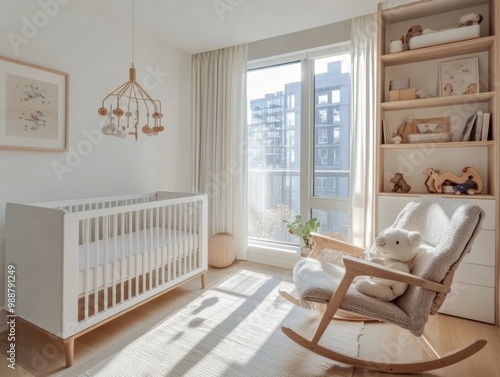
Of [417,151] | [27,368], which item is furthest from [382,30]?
[27,368]

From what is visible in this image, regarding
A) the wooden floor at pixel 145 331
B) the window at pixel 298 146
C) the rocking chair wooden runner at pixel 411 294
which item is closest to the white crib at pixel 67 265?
the wooden floor at pixel 145 331

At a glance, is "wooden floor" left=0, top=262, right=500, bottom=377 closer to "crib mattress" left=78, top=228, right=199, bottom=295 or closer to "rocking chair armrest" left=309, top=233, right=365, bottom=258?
"crib mattress" left=78, top=228, right=199, bottom=295

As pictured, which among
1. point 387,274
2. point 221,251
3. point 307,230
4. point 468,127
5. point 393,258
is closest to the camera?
point 387,274

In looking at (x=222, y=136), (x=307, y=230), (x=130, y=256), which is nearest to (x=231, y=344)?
(x=130, y=256)

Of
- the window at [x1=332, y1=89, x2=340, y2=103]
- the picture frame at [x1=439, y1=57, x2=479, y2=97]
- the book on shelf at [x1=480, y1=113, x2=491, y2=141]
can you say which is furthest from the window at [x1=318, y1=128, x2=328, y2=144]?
the book on shelf at [x1=480, y1=113, x2=491, y2=141]

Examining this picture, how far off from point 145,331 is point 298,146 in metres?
2.21

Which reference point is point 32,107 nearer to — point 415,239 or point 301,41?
point 301,41

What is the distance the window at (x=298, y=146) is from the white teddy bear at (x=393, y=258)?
3.76 ft

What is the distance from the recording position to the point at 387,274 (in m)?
1.42

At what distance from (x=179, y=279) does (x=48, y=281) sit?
97 cm

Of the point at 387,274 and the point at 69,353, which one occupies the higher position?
the point at 387,274

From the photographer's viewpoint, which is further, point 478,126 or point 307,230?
point 307,230

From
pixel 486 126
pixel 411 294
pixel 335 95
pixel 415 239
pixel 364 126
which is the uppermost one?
pixel 335 95

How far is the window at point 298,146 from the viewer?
9.71 feet
